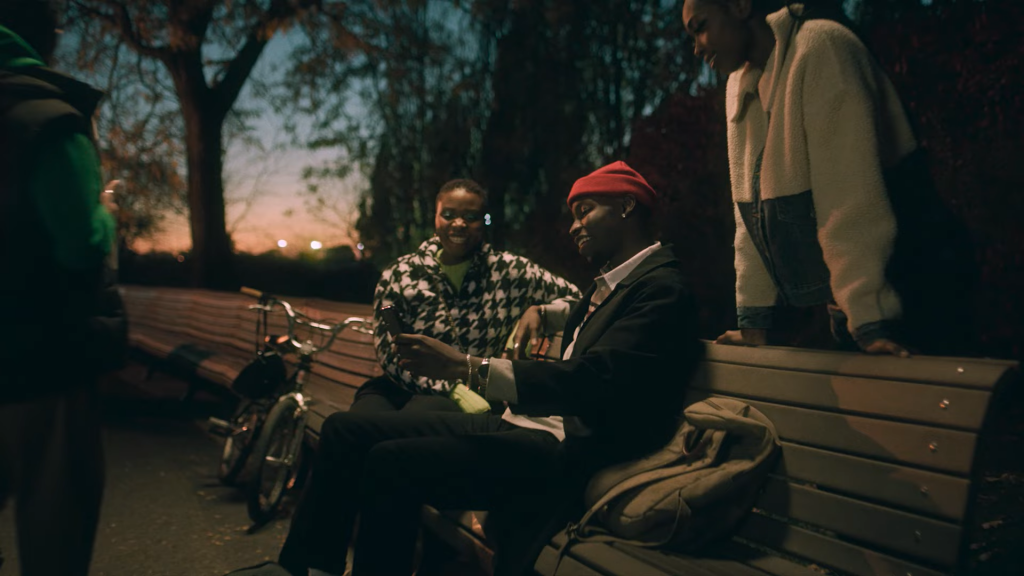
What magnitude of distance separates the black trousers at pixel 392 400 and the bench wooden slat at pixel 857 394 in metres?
1.71

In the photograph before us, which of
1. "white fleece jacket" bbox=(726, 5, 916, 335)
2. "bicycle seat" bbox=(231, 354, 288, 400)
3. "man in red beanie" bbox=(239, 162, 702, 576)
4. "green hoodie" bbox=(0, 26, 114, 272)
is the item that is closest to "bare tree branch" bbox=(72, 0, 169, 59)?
"bicycle seat" bbox=(231, 354, 288, 400)

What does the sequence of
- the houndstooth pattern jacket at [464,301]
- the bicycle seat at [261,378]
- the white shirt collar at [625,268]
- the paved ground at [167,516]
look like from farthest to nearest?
the bicycle seat at [261,378], the houndstooth pattern jacket at [464,301], the paved ground at [167,516], the white shirt collar at [625,268]

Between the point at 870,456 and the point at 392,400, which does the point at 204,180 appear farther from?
the point at 870,456

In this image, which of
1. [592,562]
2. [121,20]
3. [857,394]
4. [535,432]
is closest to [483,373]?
[535,432]

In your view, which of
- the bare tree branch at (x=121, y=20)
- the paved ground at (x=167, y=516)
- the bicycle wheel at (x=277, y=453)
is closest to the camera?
the paved ground at (x=167, y=516)

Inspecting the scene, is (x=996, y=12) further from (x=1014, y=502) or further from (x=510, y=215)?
(x=510, y=215)

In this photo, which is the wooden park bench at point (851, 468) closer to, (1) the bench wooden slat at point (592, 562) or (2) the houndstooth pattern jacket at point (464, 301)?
(1) the bench wooden slat at point (592, 562)

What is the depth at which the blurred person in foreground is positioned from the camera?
6.84 feet

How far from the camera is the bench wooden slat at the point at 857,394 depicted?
80.7 inches

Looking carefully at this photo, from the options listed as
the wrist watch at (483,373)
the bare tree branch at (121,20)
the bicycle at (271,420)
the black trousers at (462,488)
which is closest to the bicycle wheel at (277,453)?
the bicycle at (271,420)

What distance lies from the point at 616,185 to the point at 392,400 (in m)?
1.93

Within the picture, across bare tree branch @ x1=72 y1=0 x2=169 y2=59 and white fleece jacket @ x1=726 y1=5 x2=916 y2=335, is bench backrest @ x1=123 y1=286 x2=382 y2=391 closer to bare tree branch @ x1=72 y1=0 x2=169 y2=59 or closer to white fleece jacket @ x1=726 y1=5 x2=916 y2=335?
white fleece jacket @ x1=726 y1=5 x2=916 y2=335

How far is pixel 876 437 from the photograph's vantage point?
7.34 feet

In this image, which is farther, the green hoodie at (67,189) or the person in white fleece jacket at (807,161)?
the person in white fleece jacket at (807,161)
